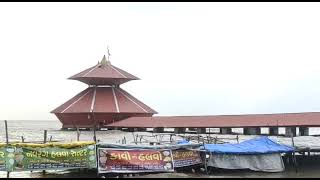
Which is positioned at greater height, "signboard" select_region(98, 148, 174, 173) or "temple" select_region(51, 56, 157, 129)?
"temple" select_region(51, 56, 157, 129)

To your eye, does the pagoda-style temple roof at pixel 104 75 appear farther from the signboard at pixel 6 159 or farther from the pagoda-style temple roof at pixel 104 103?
the signboard at pixel 6 159

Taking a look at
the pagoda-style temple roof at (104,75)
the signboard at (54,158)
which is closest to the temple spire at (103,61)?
the pagoda-style temple roof at (104,75)

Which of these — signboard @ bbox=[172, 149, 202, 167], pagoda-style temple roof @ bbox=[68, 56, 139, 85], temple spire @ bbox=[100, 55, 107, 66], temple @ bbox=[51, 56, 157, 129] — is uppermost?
temple spire @ bbox=[100, 55, 107, 66]

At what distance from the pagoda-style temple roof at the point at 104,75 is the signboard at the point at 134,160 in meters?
35.8

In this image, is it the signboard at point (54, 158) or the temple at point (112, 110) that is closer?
the signboard at point (54, 158)

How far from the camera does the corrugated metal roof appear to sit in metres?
33.4

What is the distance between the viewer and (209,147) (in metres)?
20.7

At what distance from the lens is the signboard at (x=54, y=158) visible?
17922 mm

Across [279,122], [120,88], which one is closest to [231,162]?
[279,122]

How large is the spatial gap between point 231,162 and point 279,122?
1400 centimetres

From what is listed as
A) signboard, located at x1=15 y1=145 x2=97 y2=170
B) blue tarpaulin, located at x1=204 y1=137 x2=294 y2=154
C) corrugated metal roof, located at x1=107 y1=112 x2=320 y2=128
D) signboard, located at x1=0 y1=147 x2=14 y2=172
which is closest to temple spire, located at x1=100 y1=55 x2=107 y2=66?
corrugated metal roof, located at x1=107 y1=112 x2=320 y2=128

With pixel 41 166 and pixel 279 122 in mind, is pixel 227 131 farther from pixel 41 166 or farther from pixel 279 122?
pixel 41 166

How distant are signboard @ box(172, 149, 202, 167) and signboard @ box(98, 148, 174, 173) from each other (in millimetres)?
369

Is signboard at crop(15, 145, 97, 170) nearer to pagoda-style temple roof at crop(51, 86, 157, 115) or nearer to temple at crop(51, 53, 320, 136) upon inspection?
temple at crop(51, 53, 320, 136)
